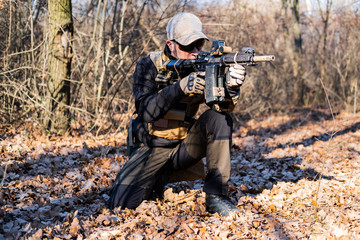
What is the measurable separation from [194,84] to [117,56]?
5.17 metres

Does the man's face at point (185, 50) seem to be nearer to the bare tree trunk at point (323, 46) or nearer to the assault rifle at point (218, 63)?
the assault rifle at point (218, 63)

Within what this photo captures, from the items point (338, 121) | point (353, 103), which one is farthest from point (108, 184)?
point (353, 103)

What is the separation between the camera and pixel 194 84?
2998 mm

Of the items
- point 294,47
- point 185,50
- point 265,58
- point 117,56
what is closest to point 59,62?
point 117,56

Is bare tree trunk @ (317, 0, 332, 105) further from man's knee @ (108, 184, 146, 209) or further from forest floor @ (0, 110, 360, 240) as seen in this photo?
man's knee @ (108, 184, 146, 209)

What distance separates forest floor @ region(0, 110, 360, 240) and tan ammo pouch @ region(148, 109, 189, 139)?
1.95ft

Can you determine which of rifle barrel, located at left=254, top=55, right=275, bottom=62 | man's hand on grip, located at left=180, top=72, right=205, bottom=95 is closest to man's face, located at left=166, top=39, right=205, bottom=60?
man's hand on grip, located at left=180, top=72, right=205, bottom=95

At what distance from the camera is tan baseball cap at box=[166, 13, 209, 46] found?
3396 millimetres

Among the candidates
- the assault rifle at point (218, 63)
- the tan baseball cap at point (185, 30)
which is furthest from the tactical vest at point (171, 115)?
the assault rifle at point (218, 63)

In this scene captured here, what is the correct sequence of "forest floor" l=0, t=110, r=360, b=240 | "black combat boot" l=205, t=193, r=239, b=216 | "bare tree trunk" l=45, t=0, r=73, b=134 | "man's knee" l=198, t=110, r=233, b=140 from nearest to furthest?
"forest floor" l=0, t=110, r=360, b=240 < "black combat boot" l=205, t=193, r=239, b=216 < "man's knee" l=198, t=110, r=233, b=140 < "bare tree trunk" l=45, t=0, r=73, b=134

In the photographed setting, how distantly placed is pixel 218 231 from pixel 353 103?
10.5 metres

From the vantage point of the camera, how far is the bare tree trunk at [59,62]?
639 centimetres

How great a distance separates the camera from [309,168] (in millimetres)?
5172

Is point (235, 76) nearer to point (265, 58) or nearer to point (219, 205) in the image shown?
point (265, 58)
